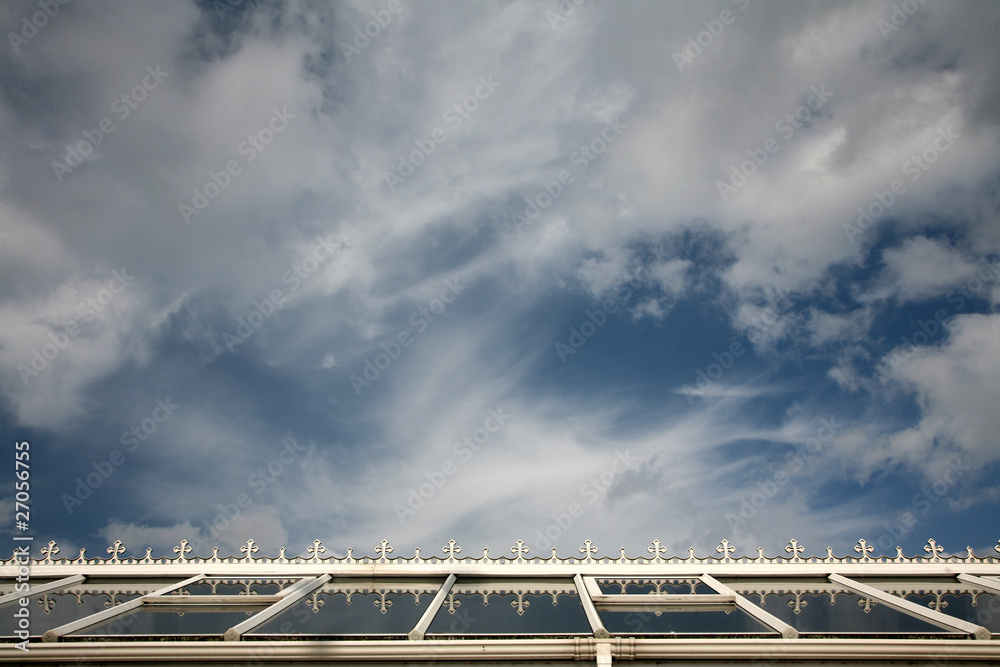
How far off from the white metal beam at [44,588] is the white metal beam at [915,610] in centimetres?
1387

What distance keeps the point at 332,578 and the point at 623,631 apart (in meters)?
5.50

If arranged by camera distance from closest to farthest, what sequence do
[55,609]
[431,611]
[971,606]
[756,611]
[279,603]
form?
[756,611], [431,611], [971,606], [279,603], [55,609]

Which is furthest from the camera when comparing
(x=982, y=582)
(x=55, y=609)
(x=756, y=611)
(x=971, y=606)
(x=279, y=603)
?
(x=982, y=582)

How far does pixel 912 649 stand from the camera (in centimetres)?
605

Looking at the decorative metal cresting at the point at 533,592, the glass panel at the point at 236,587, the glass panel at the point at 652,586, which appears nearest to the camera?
the decorative metal cresting at the point at 533,592

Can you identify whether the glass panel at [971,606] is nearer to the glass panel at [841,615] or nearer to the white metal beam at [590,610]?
the glass panel at [841,615]

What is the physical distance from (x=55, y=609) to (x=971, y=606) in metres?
14.2

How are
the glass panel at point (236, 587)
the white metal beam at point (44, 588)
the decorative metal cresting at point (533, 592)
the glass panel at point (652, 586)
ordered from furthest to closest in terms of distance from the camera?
the glass panel at point (236, 587) → the glass panel at point (652, 586) → the white metal beam at point (44, 588) → the decorative metal cresting at point (533, 592)

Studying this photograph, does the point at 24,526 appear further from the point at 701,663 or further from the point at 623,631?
the point at 701,663

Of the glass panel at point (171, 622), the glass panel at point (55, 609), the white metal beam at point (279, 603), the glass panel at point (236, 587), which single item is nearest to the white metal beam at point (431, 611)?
the white metal beam at point (279, 603)

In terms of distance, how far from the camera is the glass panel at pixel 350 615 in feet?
22.2

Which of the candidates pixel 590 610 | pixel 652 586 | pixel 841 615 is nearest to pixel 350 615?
pixel 590 610

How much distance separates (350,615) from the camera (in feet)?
24.7

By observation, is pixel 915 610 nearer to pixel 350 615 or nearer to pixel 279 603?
pixel 350 615
